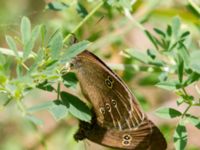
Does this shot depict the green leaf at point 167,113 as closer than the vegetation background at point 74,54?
No

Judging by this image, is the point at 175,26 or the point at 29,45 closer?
the point at 29,45

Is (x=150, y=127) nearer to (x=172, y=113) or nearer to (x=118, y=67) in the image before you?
(x=172, y=113)

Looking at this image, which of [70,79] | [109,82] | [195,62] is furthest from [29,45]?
[195,62]

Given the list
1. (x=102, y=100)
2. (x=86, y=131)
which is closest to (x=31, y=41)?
(x=102, y=100)

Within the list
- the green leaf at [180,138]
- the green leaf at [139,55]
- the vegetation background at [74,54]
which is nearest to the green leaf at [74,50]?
the vegetation background at [74,54]

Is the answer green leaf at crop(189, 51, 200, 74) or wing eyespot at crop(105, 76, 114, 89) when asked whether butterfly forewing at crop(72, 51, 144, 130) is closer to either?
wing eyespot at crop(105, 76, 114, 89)

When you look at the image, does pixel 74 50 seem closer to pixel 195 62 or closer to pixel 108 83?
pixel 108 83

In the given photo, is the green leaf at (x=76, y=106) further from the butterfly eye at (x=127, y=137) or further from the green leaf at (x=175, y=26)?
the green leaf at (x=175, y=26)
